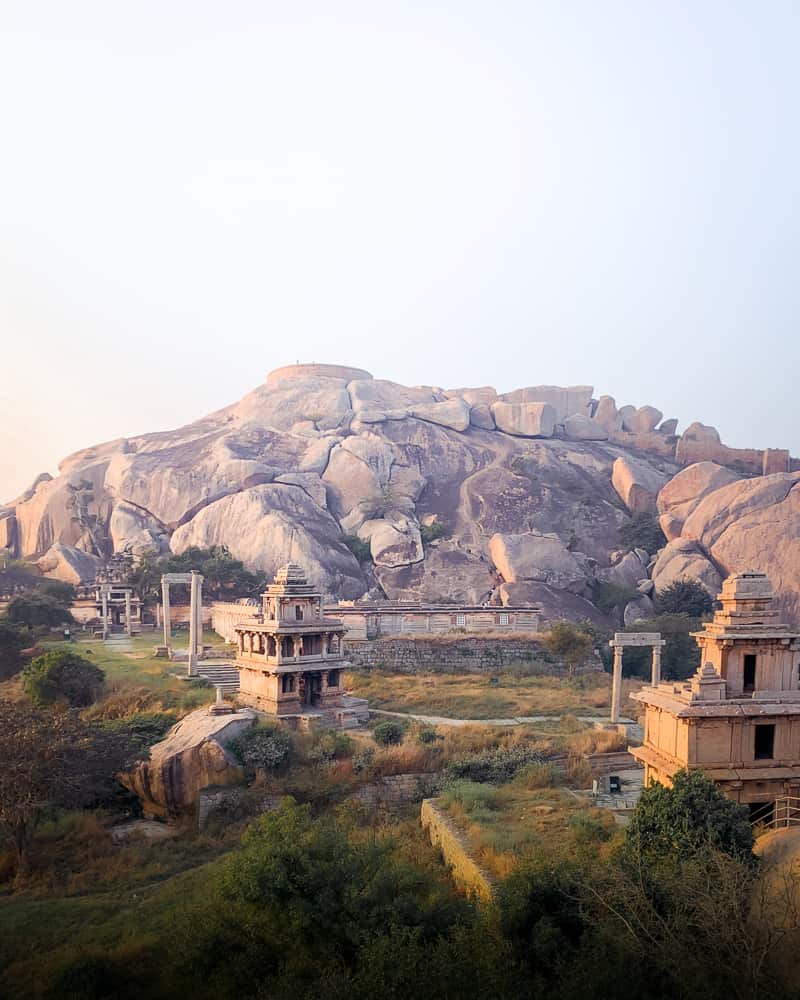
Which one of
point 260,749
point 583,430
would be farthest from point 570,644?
point 583,430

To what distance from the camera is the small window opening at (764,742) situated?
14.1 meters

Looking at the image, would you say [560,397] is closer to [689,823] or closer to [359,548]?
[359,548]

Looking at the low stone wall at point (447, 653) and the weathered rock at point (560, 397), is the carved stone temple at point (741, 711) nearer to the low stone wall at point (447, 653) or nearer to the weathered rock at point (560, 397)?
the low stone wall at point (447, 653)

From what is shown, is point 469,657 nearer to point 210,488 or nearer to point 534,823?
point 534,823

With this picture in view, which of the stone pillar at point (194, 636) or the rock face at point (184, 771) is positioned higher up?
the stone pillar at point (194, 636)

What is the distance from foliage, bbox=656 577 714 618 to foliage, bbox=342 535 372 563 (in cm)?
1703

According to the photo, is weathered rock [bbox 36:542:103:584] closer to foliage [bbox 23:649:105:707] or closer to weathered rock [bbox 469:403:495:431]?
foliage [bbox 23:649:105:707]

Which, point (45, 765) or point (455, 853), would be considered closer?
point (455, 853)

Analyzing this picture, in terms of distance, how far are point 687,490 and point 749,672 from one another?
127 feet

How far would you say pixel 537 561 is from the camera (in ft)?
150

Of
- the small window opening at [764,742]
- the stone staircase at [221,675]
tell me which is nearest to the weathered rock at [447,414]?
the stone staircase at [221,675]

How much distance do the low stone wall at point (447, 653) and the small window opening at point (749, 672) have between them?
60.0 ft

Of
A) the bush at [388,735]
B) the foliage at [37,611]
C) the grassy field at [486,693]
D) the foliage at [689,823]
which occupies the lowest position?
the grassy field at [486,693]

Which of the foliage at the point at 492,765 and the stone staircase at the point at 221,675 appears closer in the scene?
the foliage at the point at 492,765
